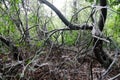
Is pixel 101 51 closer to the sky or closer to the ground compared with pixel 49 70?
closer to the sky

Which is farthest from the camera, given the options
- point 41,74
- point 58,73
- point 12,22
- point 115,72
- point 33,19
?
point 33,19

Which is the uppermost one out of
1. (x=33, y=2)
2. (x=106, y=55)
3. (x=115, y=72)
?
(x=33, y=2)

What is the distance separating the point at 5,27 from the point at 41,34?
0.72 meters

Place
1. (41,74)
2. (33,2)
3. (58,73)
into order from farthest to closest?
(33,2)
(41,74)
(58,73)

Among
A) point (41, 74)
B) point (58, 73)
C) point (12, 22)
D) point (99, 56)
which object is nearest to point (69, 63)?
point (58, 73)

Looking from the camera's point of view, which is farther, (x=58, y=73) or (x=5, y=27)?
(x=5, y=27)

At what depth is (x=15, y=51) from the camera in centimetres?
378

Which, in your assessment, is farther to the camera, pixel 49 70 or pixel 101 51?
pixel 101 51

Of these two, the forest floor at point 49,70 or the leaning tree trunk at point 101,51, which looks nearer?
the forest floor at point 49,70

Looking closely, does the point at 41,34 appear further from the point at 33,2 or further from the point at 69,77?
the point at 33,2

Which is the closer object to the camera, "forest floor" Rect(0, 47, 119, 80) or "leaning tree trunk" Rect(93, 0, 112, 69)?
"forest floor" Rect(0, 47, 119, 80)

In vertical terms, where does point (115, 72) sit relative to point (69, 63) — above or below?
below

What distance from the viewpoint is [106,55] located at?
3.74m

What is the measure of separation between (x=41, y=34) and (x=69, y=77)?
135 cm
